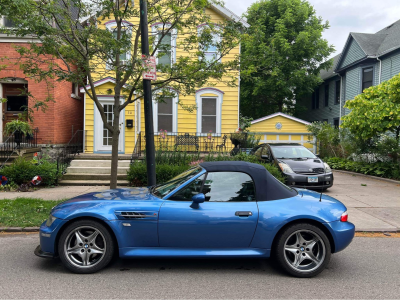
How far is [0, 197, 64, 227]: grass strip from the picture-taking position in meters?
6.39

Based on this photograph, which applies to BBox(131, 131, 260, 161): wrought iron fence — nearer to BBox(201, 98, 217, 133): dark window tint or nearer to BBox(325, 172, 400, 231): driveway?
BBox(201, 98, 217, 133): dark window tint

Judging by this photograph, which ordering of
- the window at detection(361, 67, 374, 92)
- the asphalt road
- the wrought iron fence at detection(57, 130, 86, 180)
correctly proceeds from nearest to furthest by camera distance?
1. the asphalt road
2. the wrought iron fence at detection(57, 130, 86, 180)
3. the window at detection(361, 67, 374, 92)

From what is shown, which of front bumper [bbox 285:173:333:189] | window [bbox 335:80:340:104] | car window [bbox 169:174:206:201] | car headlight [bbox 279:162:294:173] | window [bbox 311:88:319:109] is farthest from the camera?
window [bbox 311:88:319:109]

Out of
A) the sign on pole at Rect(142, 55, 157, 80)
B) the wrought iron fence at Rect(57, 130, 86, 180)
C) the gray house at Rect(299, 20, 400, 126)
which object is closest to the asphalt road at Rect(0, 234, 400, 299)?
the sign on pole at Rect(142, 55, 157, 80)

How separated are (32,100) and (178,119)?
6.07m

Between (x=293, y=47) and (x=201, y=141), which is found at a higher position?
(x=293, y=47)

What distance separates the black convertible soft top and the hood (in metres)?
5.75

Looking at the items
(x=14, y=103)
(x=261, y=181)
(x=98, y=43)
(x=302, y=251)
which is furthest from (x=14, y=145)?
(x=302, y=251)

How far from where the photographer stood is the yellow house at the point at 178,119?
46.6 feet

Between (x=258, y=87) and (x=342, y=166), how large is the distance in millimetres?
11952

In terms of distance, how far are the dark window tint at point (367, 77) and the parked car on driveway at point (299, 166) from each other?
1360 centimetres

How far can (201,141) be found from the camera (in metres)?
Result: 14.8

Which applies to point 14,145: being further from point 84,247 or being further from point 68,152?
point 84,247

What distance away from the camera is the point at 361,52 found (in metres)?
21.9
